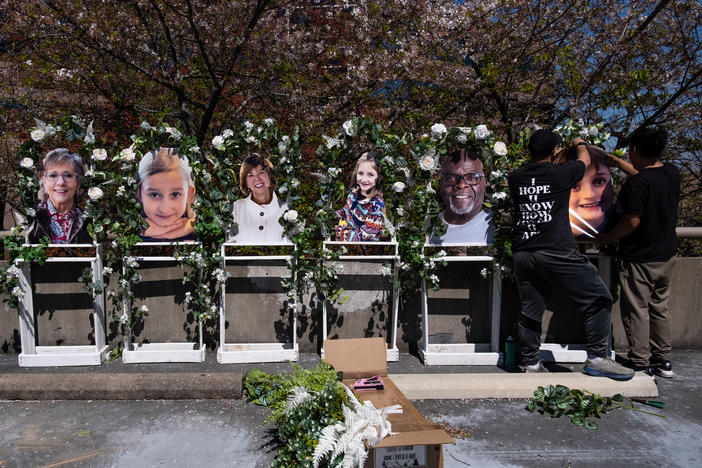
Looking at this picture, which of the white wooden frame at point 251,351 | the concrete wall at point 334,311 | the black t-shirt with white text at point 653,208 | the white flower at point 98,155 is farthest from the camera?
the concrete wall at point 334,311

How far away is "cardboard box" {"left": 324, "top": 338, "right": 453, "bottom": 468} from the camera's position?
8.80 feet

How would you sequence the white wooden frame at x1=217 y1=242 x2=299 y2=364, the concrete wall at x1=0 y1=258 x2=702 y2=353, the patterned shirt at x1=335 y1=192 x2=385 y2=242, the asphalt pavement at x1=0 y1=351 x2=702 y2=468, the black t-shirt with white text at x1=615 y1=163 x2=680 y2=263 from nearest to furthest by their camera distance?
1. the asphalt pavement at x1=0 y1=351 x2=702 y2=468
2. the black t-shirt with white text at x1=615 y1=163 x2=680 y2=263
3. the white wooden frame at x1=217 y1=242 x2=299 y2=364
4. the patterned shirt at x1=335 y1=192 x2=385 y2=242
5. the concrete wall at x1=0 y1=258 x2=702 y2=353

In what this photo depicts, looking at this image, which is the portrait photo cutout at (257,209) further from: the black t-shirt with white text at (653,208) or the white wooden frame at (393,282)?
the black t-shirt with white text at (653,208)

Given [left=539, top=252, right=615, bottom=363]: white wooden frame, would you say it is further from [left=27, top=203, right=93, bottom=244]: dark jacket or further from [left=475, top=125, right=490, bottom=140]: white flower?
[left=27, top=203, right=93, bottom=244]: dark jacket

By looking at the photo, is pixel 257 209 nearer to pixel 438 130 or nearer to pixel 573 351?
pixel 438 130

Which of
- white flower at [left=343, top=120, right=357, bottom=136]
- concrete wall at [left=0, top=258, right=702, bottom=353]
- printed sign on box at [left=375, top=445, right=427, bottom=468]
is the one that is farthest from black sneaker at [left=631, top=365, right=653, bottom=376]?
white flower at [left=343, top=120, right=357, bottom=136]

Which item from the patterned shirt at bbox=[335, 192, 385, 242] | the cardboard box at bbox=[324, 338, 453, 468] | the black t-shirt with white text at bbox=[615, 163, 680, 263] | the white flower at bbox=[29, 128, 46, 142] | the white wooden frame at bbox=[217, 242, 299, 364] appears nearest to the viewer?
the cardboard box at bbox=[324, 338, 453, 468]

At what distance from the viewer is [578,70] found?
712 cm

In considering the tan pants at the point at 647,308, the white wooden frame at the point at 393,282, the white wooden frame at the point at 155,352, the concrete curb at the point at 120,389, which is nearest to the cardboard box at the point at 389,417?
the concrete curb at the point at 120,389

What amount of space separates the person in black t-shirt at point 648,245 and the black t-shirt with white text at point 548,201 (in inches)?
22.5

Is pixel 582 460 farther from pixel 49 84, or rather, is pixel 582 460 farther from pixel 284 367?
pixel 49 84

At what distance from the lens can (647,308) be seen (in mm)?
4633

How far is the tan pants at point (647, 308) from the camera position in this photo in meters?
4.59

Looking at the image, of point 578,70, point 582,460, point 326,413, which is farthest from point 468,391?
point 578,70
